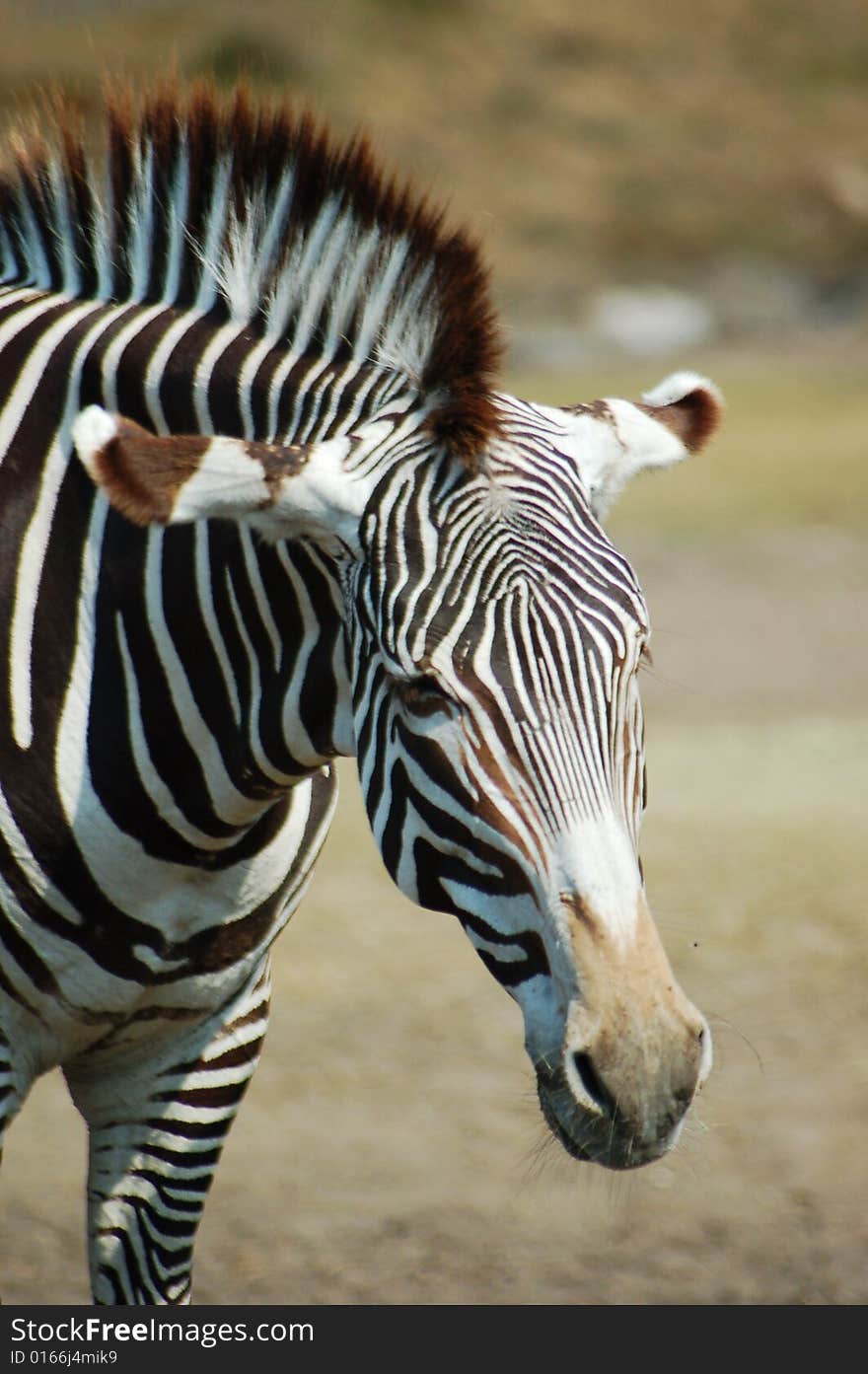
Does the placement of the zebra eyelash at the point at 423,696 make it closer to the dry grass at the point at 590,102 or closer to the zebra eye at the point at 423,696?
the zebra eye at the point at 423,696

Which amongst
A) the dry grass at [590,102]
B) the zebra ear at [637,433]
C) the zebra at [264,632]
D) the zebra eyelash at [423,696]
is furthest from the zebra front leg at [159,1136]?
the dry grass at [590,102]

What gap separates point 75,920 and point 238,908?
0.34 m

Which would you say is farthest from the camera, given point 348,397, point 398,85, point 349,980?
point 398,85

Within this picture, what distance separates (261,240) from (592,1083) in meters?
1.66

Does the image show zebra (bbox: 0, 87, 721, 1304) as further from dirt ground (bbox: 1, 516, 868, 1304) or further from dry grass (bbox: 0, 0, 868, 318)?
dry grass (bbox: 0, 0, 868, 318)

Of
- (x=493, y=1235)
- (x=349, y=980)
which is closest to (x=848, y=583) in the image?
(x=349, y=980)

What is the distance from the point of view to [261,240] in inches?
125

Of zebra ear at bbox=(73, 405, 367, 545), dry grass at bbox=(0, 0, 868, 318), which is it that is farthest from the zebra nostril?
dry grass at bbox=(0, 0, 868, 318)

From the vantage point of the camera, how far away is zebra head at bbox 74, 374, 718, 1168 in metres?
2.51

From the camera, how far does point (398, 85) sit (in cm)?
5088

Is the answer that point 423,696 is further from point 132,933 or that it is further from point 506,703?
point 132,933

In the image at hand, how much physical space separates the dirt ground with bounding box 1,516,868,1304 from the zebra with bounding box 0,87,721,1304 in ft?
1.83

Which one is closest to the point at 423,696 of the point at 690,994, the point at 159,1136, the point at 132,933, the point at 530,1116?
the point at 132,933
